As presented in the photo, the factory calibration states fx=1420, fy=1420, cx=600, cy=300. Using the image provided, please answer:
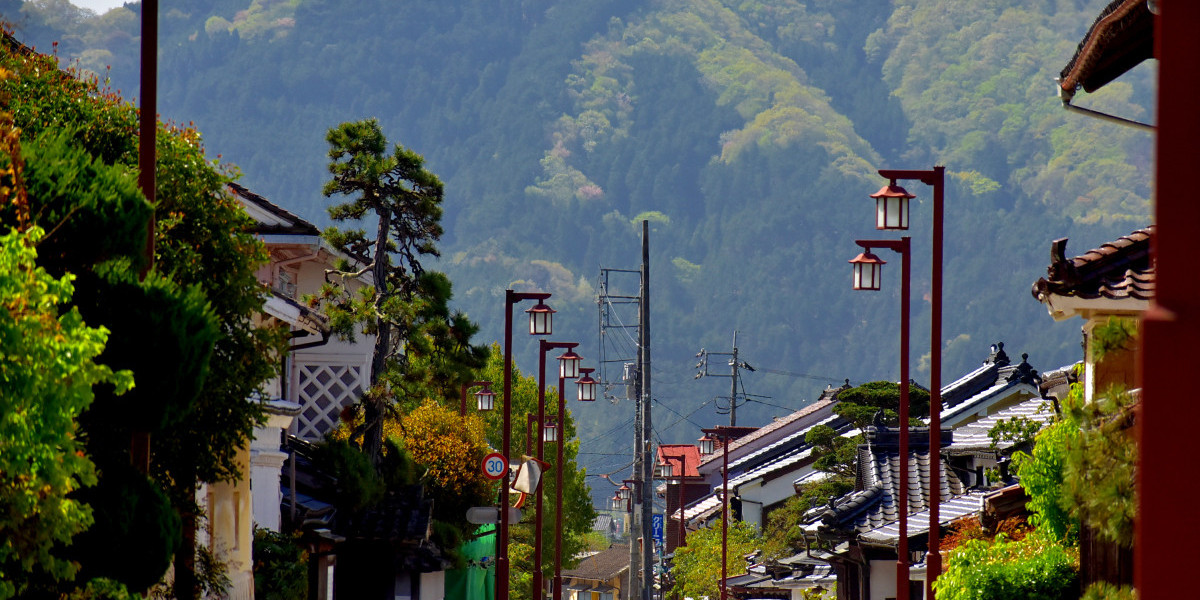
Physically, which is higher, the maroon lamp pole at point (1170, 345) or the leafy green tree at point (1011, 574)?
the maroon lamp pole at point (1170, 345)

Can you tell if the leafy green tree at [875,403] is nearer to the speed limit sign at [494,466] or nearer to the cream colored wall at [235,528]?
the speed limit sign at [494,466]

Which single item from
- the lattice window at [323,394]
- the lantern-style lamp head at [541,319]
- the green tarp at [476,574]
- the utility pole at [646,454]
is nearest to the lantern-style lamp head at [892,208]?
the lantern-style lamp head at [541,319]

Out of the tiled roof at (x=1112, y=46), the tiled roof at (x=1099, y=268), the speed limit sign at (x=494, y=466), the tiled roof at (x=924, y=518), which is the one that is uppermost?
the tiled roof at (x=1112, y=46)

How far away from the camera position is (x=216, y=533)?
70.1ft

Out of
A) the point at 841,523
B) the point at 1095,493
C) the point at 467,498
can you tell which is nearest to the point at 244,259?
the point at 1095,493

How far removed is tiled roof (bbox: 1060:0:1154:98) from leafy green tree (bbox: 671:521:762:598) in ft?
137

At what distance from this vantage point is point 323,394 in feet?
121

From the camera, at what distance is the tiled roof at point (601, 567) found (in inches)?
4227

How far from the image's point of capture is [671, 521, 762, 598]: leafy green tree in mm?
54406

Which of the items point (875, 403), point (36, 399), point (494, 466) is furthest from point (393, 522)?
point (36, 399)

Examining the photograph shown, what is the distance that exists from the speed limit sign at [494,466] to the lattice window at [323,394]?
22.4ft

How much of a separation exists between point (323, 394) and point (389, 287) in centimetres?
655

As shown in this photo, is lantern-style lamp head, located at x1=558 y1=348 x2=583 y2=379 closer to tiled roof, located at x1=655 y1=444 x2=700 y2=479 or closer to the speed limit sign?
the speed limit sign

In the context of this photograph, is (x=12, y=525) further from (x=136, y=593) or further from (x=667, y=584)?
(x=667, y=584)
